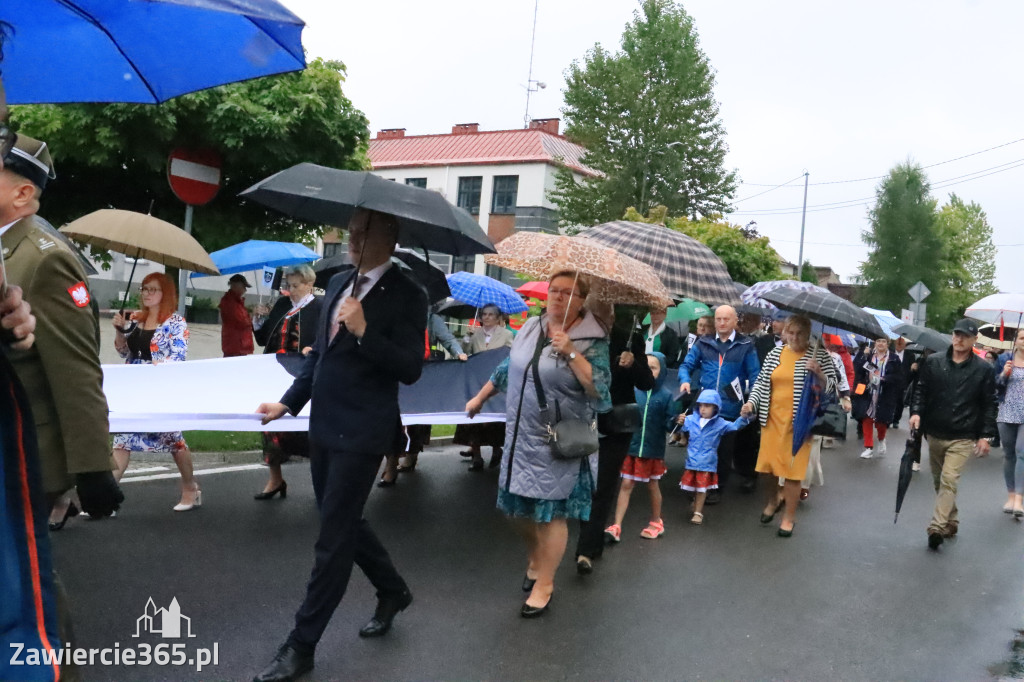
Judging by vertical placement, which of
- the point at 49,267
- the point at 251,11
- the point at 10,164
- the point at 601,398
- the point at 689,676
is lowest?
the point at 689,676

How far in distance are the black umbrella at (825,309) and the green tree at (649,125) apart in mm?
31371

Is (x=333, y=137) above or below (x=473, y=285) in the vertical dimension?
above

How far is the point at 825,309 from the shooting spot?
7.82 metres

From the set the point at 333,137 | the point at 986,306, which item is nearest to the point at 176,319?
the point at 333,137

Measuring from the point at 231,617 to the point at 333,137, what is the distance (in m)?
9.67

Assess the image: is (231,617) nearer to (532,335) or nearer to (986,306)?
(532,335)

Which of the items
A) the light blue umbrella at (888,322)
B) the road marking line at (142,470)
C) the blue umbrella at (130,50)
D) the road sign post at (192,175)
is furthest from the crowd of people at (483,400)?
the light blue umbrella at (888,322)

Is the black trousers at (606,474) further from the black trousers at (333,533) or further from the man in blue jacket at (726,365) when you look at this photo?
the man in blue jacket at (726,365)

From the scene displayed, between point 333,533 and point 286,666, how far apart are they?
0.59 metres

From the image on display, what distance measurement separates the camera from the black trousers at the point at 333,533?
4203 mm

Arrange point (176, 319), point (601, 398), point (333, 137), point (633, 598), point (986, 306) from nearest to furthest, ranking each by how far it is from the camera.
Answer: point (601, 398)
point (633, 598)
point (176, 319)
point (986, 306)
point (333, 137)

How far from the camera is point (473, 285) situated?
11.4m

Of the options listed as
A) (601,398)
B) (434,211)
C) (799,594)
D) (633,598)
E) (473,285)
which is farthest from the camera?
(473,285)

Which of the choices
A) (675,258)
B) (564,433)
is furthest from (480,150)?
(564,433)
